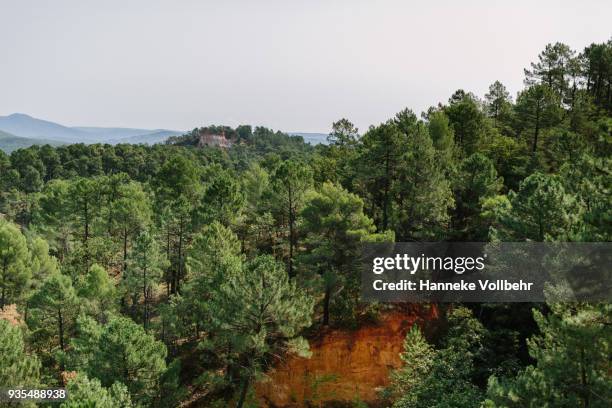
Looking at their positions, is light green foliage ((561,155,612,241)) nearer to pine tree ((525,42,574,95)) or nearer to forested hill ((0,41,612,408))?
forested hill ((0,41,612,408))

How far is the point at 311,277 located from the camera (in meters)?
27.2

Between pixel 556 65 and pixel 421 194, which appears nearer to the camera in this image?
pixel 421 194

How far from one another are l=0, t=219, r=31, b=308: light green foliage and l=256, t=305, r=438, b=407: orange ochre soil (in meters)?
19.6

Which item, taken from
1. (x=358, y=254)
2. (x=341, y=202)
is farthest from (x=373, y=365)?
(x=341, y=202)

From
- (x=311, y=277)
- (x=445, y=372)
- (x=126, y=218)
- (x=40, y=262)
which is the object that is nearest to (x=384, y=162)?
(x=311, y=277)

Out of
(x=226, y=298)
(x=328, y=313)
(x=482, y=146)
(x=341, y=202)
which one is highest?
(x=482, y=146)

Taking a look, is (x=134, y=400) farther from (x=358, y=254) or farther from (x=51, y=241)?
(x=51, y=241)

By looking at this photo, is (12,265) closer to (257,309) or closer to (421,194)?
(257,309)

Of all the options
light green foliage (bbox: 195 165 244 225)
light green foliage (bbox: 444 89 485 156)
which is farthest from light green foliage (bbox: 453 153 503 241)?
light green foliage (bbox: 195 165 244 225)

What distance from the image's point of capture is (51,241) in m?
46.5

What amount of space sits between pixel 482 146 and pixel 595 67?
2811 cm

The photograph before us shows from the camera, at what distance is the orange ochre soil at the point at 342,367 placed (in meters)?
26.0

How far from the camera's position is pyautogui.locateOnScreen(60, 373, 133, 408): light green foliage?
41.3ft

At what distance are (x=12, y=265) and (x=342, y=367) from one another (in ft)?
81.1
